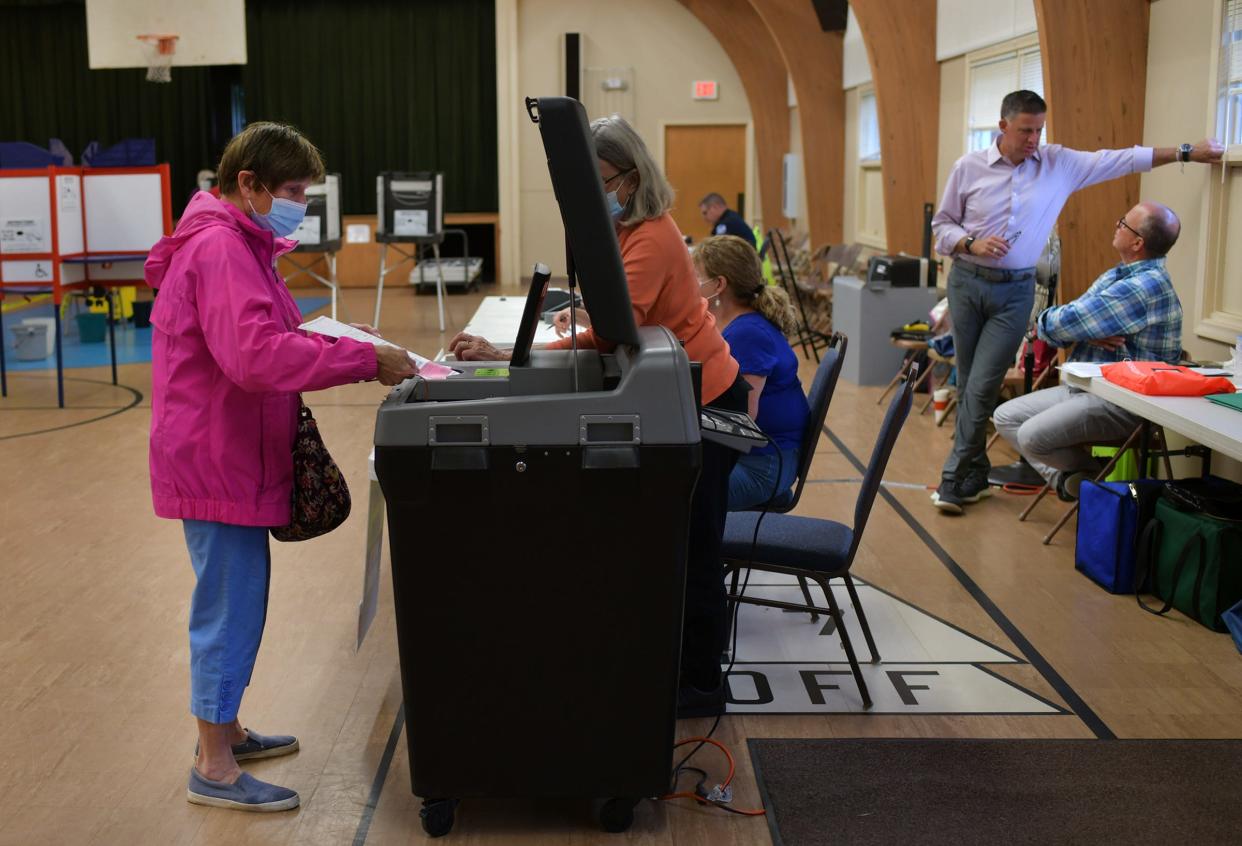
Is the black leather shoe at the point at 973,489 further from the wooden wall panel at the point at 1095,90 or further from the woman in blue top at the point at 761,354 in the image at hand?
the woman in blue top at the point at 761,354

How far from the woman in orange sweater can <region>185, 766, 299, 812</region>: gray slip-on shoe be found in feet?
3.21

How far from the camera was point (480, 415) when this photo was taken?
7.62 ft

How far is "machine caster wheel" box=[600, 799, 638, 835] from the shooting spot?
8.62 feet

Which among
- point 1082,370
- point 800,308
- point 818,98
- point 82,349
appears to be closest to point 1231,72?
point 1082,370

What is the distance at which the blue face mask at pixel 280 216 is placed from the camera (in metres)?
2.63

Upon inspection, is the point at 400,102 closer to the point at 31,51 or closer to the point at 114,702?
the point at 31,51

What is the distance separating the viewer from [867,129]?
1192 centimetres

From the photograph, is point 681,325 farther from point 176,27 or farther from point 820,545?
point 176,27

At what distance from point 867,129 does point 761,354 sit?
8911mm

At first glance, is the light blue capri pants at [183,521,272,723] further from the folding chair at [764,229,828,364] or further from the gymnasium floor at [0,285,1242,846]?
the folding chair at [764,229,828,364]

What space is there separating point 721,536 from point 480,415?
935mm

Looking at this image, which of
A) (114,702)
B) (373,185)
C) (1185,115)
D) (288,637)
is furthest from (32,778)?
(373,185)

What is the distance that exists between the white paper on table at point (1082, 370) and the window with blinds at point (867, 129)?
283 inches

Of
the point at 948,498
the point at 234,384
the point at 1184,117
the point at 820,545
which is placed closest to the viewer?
the point at 234,384
